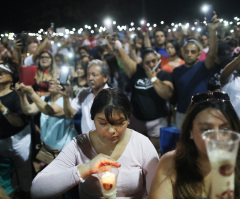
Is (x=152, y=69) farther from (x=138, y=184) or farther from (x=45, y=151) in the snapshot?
(x=138, y=184)

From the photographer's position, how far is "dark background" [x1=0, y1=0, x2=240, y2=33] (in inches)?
874

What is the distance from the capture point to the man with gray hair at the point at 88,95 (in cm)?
332

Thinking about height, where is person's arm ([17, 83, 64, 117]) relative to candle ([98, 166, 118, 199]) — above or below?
above

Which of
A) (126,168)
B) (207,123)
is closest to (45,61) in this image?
(126,168)

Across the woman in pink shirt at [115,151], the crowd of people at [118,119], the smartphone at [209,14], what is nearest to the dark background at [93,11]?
the crowd of people at [118,119]

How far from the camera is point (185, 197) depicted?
63.7 inches

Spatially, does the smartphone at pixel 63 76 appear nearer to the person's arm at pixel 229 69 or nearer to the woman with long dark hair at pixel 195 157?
the woman with long dark hair at pixel 195 157

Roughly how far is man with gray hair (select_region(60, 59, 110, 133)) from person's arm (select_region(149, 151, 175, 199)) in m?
1.65

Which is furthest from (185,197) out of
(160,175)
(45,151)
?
(45,151)

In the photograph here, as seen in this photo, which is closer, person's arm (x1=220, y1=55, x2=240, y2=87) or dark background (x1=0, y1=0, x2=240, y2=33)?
person's arm (x1=220, y1=55, x2=240, y2=87)

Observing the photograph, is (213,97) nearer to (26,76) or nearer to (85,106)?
(85,106)

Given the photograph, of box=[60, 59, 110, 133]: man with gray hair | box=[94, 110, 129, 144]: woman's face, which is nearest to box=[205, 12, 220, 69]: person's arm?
box=[60, 59, 110, 133]: man with gray hair

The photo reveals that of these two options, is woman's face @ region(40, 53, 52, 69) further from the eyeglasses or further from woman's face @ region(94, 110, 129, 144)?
the eyeglasses

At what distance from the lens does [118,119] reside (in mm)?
2012
